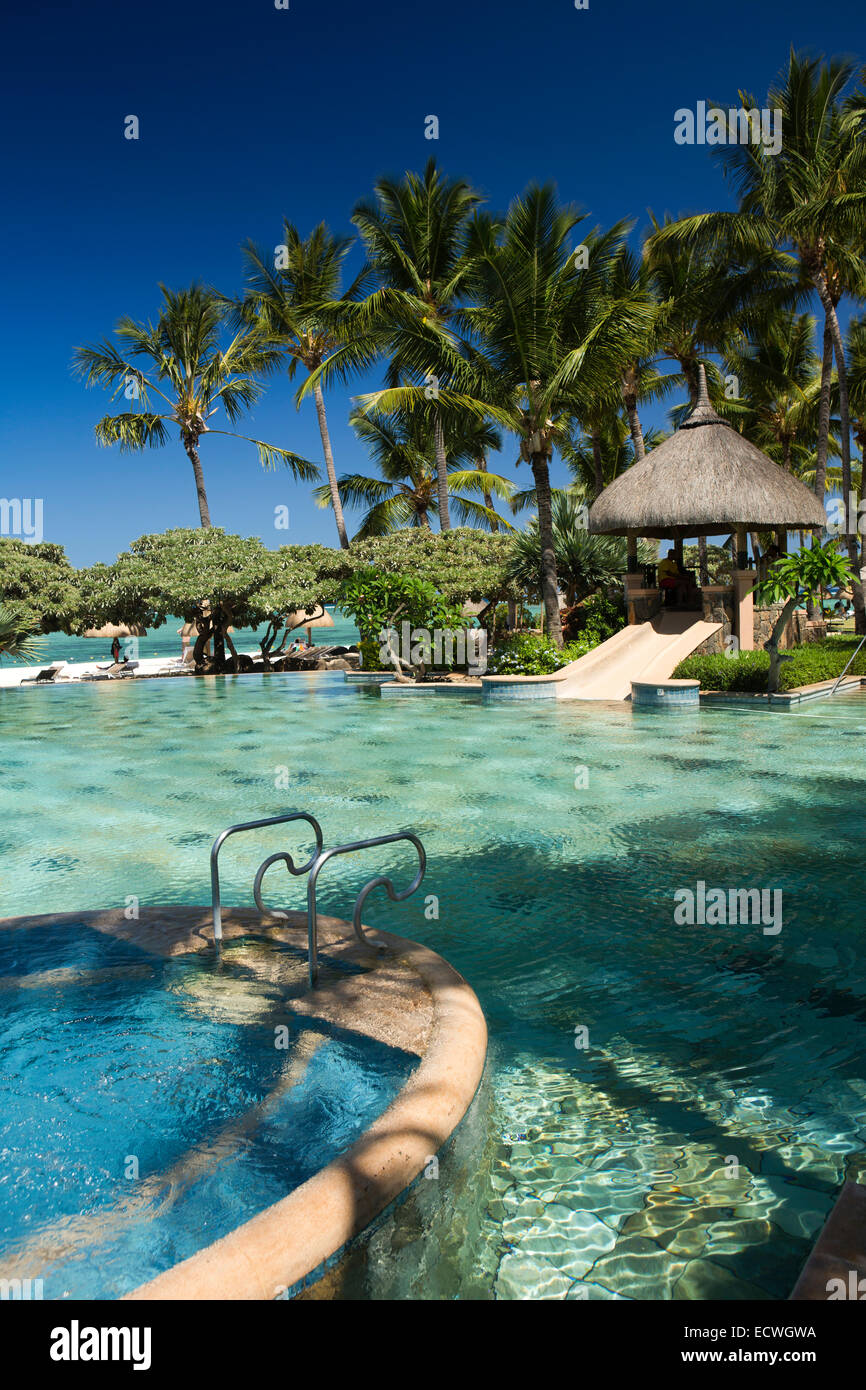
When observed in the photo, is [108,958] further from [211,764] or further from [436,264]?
[436,264]

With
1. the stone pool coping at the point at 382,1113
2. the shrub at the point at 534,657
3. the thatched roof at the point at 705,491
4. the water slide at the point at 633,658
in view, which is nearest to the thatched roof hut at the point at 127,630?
the shrub at the point at 534,657

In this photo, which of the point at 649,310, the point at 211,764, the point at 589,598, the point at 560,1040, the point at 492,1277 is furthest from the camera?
the point at 589,598

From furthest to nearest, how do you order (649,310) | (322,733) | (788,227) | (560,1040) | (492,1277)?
(788,227)
(649,310)
(322,733)
(560,1040)
(492,1277)

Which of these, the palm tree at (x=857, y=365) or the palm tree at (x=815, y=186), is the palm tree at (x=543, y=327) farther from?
the palm tree at (x=857, y=365)

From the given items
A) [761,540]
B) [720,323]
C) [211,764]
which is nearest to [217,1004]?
[211,764]

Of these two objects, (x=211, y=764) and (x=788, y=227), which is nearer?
(x=211, y=764)

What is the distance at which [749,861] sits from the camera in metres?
6.72

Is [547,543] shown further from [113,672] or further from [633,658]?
[113,672]

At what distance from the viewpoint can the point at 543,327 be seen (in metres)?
17.9

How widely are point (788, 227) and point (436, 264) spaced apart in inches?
379

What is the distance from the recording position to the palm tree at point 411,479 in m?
31.1

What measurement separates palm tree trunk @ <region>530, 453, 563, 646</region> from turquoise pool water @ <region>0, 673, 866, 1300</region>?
570 centimetres

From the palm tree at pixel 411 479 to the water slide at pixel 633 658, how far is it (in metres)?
13.5

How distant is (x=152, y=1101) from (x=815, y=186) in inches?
917
